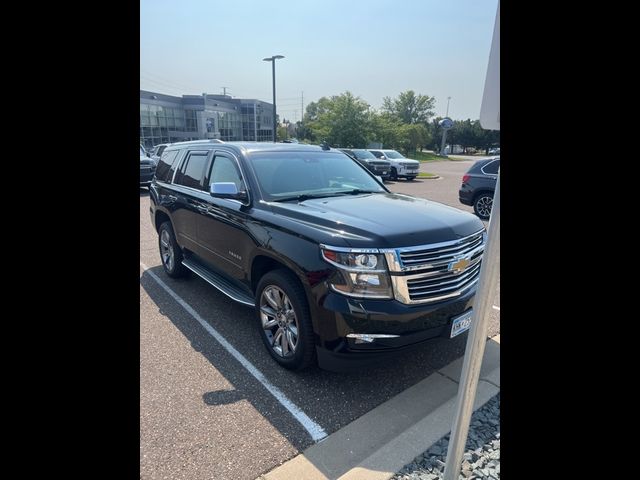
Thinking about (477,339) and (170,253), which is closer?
(477,339)

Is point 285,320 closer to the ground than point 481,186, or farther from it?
closer to the ground

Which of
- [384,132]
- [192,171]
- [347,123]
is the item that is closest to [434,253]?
[192,171]

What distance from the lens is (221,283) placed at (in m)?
4.29

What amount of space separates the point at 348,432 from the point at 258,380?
3.04 feet

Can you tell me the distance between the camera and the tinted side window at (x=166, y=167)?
18.9 ft

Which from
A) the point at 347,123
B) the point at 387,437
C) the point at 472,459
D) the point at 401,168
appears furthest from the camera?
the point at 347,123

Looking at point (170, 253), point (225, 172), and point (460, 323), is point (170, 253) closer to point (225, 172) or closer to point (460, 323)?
point (225, 172)

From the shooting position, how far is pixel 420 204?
3.79 metres

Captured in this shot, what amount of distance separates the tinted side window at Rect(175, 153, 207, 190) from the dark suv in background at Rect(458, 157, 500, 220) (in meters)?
7.85

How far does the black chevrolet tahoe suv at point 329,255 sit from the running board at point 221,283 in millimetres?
17

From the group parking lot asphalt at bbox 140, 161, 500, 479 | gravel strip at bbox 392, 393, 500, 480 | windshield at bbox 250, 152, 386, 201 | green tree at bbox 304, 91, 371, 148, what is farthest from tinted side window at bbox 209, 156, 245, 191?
green tree at bbox 304, 91, 371, 148

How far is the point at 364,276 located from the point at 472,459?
127 cm
